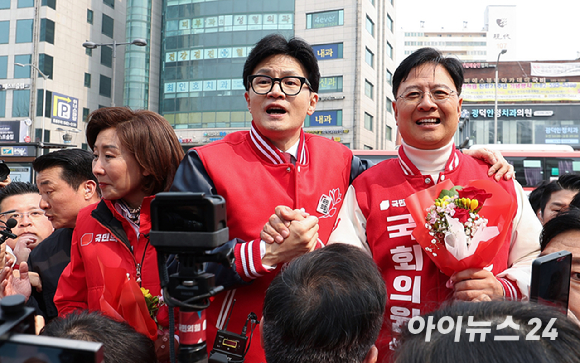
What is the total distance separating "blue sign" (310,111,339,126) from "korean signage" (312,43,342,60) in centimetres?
419

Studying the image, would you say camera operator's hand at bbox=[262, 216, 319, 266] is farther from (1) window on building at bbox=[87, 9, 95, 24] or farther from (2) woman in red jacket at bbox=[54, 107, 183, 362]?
(1) window on building at bbox=[87, 9, 95, 24]

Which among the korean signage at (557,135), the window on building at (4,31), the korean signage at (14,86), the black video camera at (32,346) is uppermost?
the window on building at (4,31)

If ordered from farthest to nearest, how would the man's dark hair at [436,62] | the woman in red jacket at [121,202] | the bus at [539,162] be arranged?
the bus at [539,162] → the woman in red jacket at [121,202] → the man's dark hair at [436,62]

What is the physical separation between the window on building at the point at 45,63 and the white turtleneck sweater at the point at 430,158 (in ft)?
109

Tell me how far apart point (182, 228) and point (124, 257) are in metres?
1.47

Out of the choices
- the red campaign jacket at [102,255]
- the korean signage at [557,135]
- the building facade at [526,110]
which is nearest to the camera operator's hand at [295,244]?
the red campaign jacket at [102,255]

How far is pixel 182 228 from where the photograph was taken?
1.04 meters

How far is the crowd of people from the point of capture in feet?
4.37

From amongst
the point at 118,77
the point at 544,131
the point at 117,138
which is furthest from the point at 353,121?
the point at 117,138

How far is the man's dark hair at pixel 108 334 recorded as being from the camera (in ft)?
5.32

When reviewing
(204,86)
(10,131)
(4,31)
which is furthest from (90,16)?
(10,131)

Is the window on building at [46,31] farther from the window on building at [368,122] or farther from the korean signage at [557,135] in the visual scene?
the korean signage at [557,135]

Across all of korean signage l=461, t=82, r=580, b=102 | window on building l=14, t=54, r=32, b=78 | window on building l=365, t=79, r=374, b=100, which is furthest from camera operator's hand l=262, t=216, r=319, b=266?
korean signage l=461, t=82, r=580, b=102

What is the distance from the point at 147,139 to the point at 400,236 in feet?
4.58
